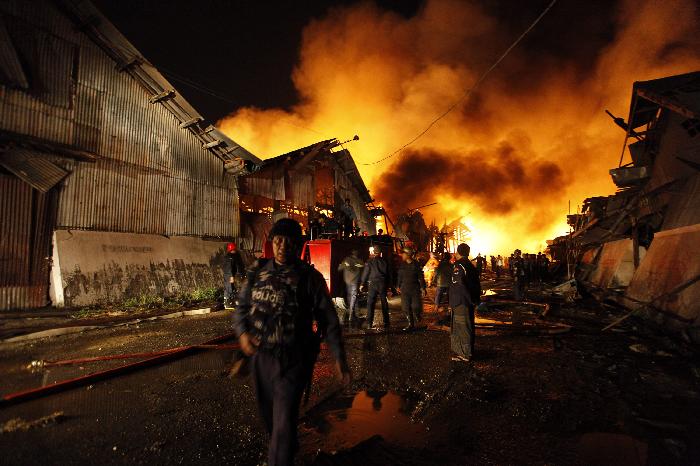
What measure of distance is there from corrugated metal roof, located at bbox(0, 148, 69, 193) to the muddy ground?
538 cm

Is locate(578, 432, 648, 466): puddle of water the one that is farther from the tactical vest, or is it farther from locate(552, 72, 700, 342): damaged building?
locate(552, 72, 700, 342): damaged building

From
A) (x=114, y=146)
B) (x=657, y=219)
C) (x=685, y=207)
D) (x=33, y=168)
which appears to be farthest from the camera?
(x=114, y=146)

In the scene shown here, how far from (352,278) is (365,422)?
508 centimetres

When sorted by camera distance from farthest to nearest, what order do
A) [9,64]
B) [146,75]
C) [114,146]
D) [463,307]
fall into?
[146,75] → [114,146] → [9,64] → [463,307]

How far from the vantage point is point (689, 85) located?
9.54 meters

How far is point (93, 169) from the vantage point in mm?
10984

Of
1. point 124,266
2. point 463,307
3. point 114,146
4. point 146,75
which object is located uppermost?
point 146,75

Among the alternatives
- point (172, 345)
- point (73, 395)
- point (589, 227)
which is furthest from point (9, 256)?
point (589, 227)

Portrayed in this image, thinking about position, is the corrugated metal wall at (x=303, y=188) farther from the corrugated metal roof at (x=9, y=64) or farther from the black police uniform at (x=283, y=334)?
the black police uniform at (x=283, y=334)

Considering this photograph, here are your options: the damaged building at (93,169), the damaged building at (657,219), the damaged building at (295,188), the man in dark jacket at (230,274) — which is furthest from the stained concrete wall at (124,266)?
the damaged building at (657,219)

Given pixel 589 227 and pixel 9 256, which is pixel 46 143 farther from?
pixel 589 227

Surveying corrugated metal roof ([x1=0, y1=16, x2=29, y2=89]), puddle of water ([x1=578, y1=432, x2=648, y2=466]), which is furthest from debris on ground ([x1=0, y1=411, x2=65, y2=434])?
corrugated metal roof ([x1=0, y1=16, x2=29, y2=89])

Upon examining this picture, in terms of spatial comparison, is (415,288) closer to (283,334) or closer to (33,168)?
(283,334)

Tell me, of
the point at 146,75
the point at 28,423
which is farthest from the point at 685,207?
the point at 146,75
